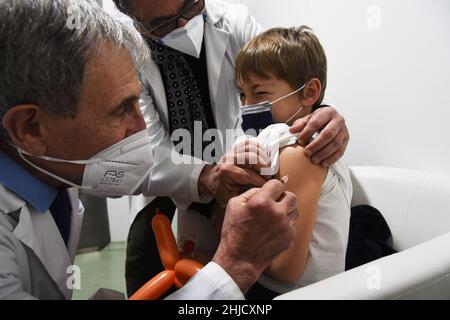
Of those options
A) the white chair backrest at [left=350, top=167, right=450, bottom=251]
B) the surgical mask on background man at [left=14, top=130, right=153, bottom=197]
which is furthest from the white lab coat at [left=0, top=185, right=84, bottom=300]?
the white chair backrest at [left=350, top=167, right=450, bottom=251]

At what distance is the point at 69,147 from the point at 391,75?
124 centimetres

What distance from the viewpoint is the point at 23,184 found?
92 cm

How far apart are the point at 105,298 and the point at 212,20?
3.56 feet

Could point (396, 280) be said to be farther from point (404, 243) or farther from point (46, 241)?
point (46, 241)

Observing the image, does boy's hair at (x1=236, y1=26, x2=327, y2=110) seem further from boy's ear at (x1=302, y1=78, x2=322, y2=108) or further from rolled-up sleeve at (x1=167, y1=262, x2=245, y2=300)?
rolled-up sleeve at (x1=167, y1=262, x2=245, y2=300)

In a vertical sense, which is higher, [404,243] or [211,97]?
[211,97]

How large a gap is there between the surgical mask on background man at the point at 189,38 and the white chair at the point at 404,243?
0.79 m

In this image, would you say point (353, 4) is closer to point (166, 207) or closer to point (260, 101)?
point (260, 101)

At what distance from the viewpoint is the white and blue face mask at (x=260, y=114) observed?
1.20 meters

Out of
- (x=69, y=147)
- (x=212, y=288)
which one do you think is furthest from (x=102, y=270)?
(x=212, y=288)

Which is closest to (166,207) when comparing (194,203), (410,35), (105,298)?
(194,203)

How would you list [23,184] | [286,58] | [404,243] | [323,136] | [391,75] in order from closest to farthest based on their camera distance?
[23,184] → [323,136] → [286,58] → [404,243] → [391,75]

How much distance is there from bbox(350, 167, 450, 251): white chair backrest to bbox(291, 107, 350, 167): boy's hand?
0.47m
